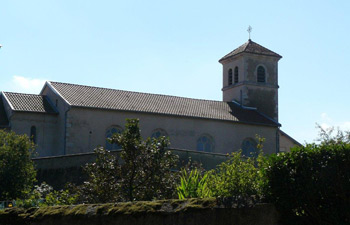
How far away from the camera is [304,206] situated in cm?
659

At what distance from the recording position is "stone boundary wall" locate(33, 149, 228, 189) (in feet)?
76.9

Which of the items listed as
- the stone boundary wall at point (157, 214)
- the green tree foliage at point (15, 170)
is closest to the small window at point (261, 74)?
the green tree foliage at point (15, 170)

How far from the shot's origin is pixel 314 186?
258 inches

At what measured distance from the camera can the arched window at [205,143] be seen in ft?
132

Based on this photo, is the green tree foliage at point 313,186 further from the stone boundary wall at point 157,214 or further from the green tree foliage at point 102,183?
the green tree foliage at point 102,183

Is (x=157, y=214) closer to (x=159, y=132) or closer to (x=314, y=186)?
(x=314, y=186)

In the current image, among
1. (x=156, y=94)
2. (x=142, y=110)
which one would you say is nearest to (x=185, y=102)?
(x=156, y=94)

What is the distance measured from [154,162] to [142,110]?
76.8 ft

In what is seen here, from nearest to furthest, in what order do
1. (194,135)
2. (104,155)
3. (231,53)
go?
(104,155) → (194,135) → (231,53)

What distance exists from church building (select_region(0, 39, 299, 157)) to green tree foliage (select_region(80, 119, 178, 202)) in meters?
20.7

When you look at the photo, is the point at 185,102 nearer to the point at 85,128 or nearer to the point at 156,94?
the point at 156,94

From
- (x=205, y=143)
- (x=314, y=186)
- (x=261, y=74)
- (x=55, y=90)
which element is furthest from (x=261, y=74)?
(x=314, y=186)

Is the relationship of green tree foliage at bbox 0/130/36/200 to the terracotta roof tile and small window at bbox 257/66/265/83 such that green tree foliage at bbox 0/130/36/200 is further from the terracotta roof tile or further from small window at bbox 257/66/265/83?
small window at bbox 257/66/265/83

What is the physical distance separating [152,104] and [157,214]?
108 feet
